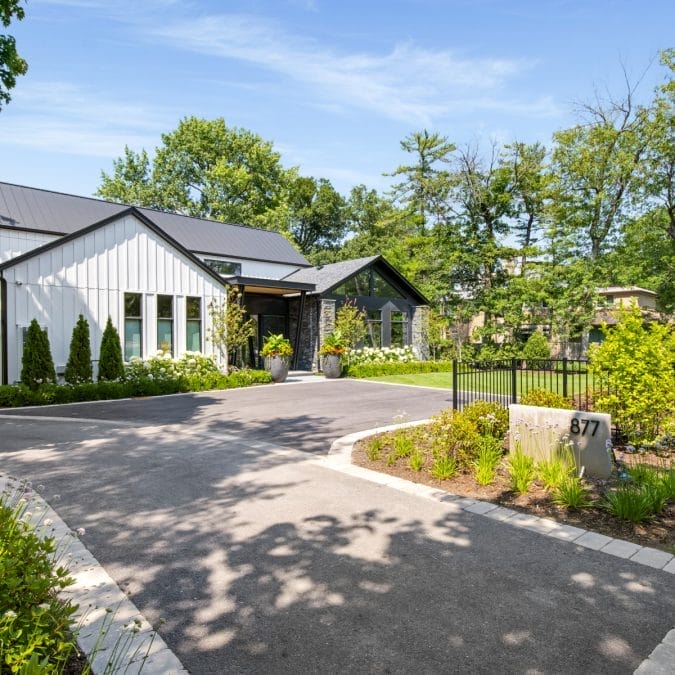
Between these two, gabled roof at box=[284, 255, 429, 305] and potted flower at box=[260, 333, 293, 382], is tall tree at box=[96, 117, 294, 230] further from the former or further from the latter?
potted flower at box=[260, 333, 293, 382]

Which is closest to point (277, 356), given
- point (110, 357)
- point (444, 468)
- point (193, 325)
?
point (193, 325)

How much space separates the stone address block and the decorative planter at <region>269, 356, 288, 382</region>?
12.4m

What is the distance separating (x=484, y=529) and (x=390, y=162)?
36838 millimetres

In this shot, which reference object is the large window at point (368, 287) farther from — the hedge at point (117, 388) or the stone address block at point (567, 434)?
the stone address block at point (567, 434)

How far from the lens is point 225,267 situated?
25047 millimetres

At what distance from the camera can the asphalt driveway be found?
2.81 m

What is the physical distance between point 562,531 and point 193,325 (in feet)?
51.8

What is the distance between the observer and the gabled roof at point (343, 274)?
930 inches

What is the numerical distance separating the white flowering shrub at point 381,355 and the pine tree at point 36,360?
12226 mm

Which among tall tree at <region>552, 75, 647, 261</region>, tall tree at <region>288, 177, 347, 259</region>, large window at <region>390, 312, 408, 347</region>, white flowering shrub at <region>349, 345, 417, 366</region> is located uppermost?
tall tree at <region>288, 177, 347, 259</region>

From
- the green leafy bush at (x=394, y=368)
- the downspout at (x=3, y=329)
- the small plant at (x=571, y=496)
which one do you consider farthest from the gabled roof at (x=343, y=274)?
the small plant at (x=571, y=496)

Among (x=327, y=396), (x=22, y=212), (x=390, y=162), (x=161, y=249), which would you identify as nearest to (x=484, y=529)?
(x=327, y=396)

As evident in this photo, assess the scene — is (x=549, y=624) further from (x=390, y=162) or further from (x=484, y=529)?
(x=390, y=162)

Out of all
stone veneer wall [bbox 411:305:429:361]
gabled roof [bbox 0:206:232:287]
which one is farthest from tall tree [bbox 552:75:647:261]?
gabled roof [bbox 0:206:232:287]
